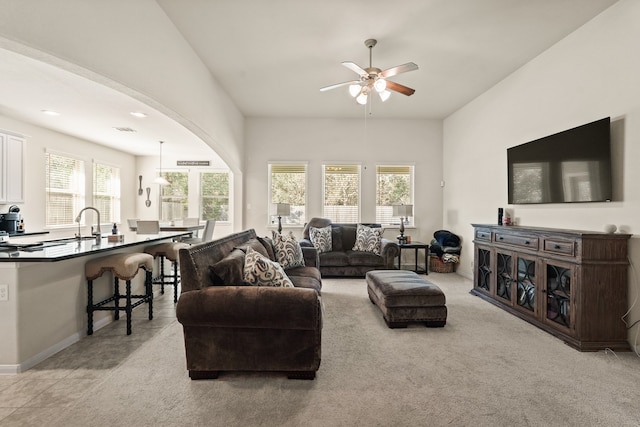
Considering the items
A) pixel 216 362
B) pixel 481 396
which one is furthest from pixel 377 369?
Result: pixel 216 362

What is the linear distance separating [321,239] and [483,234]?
2596mm

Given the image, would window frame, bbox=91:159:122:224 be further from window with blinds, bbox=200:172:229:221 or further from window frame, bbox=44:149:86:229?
window with blinds, bbox=200:172:229:221

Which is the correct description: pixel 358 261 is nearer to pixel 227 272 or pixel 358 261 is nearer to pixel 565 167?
pixel 565 167

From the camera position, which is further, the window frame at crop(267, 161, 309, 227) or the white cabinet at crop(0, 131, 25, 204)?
the window frame at crop(267, 161, 309, 227)

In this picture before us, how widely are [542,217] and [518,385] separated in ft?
8.05

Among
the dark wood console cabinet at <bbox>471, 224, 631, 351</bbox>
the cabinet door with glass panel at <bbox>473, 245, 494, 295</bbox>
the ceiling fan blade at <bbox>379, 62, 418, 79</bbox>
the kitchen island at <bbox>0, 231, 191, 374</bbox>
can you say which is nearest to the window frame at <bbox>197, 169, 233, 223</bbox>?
the kitchen island at <bbox>0, 231, 191, 374</bbox>

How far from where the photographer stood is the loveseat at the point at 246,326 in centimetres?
207

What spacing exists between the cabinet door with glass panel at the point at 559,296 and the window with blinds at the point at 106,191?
26.4 feet

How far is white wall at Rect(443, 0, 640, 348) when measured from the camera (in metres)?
2.77

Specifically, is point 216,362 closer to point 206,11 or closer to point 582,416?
point 582,416

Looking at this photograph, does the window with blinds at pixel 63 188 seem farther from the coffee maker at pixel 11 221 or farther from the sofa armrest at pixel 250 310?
the sofa armrest at pixel 250 310

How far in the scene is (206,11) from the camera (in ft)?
10.3

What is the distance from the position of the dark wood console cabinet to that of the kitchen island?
13.7 feet

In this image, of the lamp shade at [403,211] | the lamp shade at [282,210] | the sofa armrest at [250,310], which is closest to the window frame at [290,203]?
the lamp shade at [282,210]
